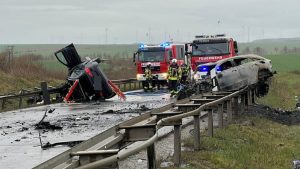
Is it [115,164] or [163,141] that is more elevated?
[115,164]

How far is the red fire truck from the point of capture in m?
27.5

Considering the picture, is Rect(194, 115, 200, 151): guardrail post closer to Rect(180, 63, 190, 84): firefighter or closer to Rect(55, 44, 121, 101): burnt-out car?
Rect(55, 44, 121, 101): burnt-out car

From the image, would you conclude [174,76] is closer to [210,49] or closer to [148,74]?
[210,49]

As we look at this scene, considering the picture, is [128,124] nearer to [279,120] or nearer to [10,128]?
[10,128]

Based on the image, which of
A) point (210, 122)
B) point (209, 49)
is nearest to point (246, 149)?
point (210, 122)

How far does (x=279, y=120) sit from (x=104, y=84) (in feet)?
29.2

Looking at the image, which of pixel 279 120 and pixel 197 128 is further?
pixel 279 120

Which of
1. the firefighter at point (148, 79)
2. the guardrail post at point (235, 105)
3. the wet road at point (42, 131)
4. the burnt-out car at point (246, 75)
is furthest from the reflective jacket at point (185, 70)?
the guardrail post at point (235, 105)

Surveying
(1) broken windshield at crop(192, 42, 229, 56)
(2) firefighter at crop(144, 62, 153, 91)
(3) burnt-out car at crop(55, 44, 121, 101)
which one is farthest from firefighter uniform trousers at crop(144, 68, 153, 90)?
(3) burnt-out car at crop(55, 44, 121, 101)

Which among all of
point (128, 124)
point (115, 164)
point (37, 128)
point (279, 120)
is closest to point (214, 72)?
point (279, 120)

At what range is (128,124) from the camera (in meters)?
7.95

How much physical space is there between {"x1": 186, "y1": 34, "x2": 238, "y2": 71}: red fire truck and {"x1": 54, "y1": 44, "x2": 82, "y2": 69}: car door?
6.01 m

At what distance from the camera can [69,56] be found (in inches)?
959

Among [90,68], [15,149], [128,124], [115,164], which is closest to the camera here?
[115,164]
